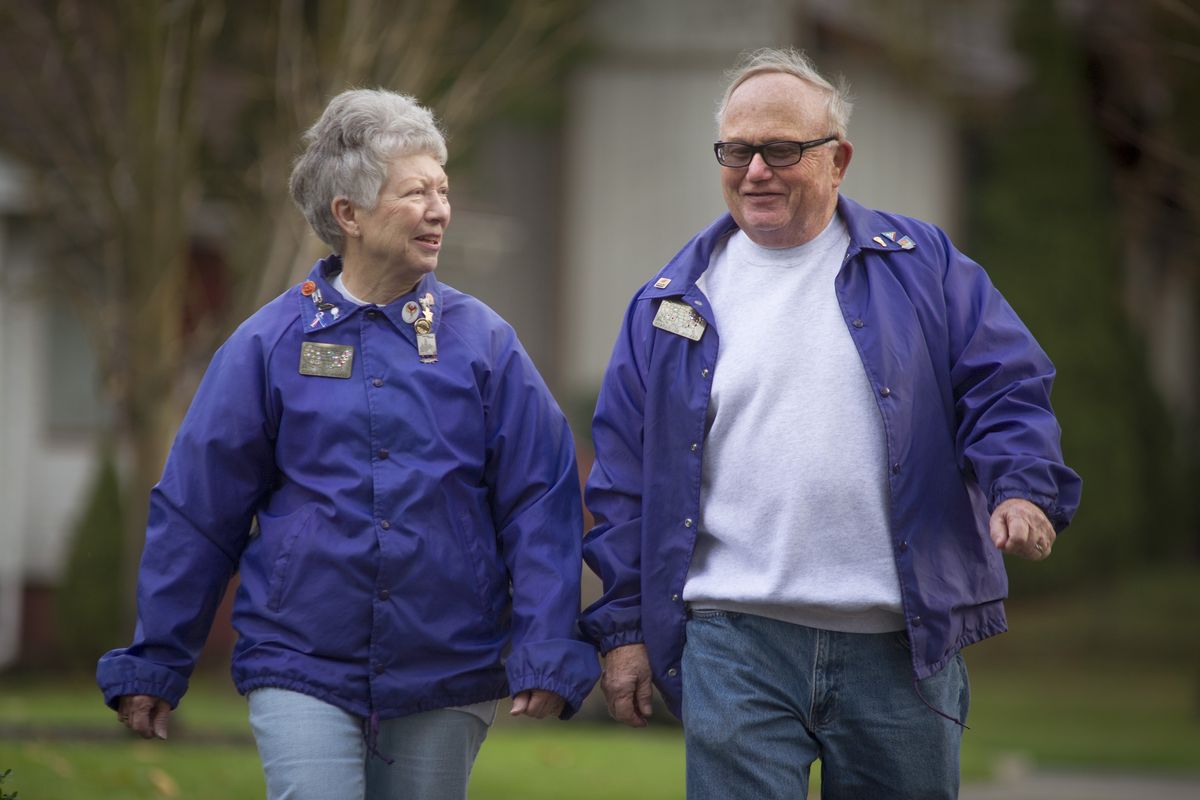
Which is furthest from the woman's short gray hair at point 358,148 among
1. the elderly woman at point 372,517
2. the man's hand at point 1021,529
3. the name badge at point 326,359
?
the man's hand at point 1021,529

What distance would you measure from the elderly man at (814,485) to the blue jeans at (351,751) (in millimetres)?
413

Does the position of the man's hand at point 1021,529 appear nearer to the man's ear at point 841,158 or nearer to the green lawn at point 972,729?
the man's ear at point 841,158

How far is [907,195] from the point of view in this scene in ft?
65.4

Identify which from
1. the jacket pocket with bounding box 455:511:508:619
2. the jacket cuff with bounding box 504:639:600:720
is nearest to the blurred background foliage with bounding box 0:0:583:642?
the jacket pocket with bounding box 455:511:508:619

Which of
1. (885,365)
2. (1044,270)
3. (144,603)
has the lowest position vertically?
(144,603)

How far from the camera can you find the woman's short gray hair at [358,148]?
13.2 feet

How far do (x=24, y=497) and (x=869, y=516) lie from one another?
1295 cm

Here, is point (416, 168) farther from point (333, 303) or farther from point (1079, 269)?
point (1079, 269)

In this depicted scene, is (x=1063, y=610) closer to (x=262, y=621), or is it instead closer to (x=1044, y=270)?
(x=1044, y=270)

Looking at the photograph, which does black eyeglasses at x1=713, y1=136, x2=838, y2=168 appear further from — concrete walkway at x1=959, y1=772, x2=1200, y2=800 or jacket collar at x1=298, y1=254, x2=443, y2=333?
concrete walkway at x1=959, y1=772, x2=1200, y2=800

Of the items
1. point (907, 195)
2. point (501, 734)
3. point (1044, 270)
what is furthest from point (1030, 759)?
point (907, 195)

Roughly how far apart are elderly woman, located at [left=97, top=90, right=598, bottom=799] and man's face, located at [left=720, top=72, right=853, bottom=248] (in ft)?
2.10

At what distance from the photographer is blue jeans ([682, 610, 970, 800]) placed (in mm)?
3918

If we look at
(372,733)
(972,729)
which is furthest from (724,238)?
(972,729)
